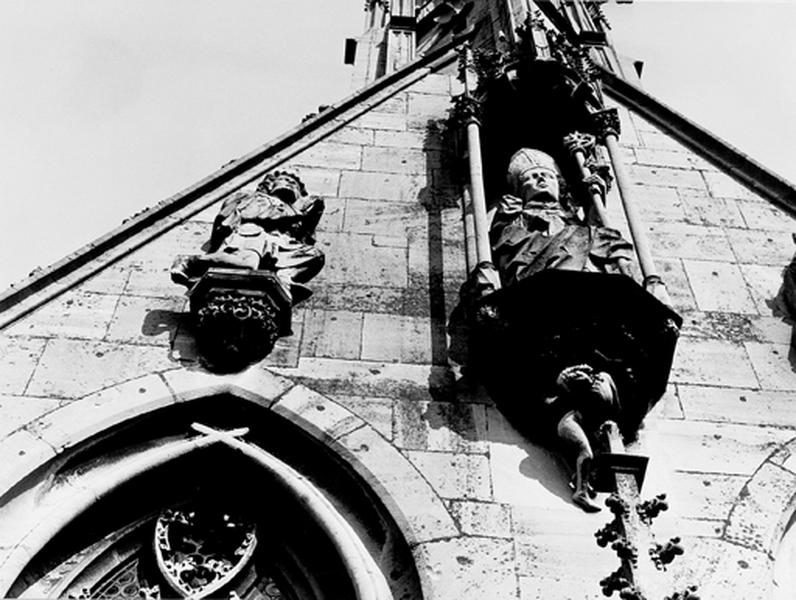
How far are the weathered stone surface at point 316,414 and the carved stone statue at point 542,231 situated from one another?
1.38 meters

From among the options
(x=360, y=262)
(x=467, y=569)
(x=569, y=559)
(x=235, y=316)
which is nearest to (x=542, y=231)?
(x=360, y=262)

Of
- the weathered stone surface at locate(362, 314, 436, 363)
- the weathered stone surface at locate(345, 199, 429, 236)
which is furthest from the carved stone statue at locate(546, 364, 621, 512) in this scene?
the weathered stone surface at locate(345, 199, 429, 236)

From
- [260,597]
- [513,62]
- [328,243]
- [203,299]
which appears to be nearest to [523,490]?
[260,597]

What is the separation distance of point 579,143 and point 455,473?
12.5 ft

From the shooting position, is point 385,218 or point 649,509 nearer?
point 649,509

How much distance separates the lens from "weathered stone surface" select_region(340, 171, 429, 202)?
31.0 ft

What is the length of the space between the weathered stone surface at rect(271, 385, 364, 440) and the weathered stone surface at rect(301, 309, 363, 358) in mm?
458

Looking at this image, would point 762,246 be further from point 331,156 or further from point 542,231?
point 331,156

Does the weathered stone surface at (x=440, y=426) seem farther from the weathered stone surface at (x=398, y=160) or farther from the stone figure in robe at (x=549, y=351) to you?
the weathered stone surface at (x=398, y=160)

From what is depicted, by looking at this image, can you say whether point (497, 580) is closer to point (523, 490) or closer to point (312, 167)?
point (523, 490)

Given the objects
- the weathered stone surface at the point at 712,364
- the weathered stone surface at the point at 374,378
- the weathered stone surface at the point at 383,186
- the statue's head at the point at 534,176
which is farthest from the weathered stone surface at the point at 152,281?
the weathered stone surface at the point at 712,364

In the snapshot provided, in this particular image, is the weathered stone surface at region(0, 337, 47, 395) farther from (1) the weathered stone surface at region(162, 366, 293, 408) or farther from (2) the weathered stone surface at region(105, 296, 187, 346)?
(1) the weathered stone surface at region(162, 366, 293, 408)

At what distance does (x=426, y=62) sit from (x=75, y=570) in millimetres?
7241

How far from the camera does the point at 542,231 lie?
834 centimetres
